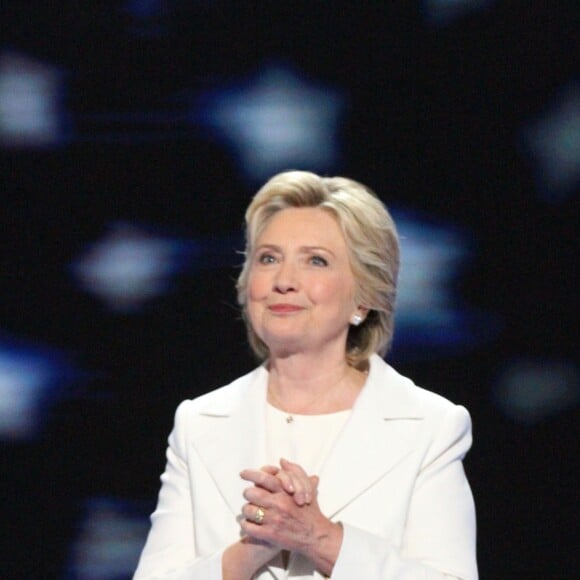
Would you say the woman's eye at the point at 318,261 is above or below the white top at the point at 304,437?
above

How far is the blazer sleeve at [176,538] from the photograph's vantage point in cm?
210

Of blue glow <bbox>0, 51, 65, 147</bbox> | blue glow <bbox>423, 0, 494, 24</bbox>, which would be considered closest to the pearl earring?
blue glow <bbox>423, 0, 494, 24</bbox>

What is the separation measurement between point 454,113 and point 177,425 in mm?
1060

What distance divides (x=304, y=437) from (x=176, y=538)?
0.29 metres

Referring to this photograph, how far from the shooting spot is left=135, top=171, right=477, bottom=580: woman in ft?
6.67

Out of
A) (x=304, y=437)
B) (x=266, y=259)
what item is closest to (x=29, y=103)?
(x=266, y=259)

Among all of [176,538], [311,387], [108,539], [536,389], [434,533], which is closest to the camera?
[434,533]

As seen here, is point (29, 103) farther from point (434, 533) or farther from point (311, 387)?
point (434, 533)

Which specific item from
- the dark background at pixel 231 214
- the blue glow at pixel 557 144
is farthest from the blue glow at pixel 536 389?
the blue glow at pixel 557 144

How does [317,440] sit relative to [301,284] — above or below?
below

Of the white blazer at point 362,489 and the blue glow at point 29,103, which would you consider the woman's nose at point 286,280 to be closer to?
the white blazer at point 362,489

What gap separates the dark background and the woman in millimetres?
600

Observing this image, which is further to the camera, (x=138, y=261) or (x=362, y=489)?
(x=138, y=261)

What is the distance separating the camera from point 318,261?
7.36 ft
